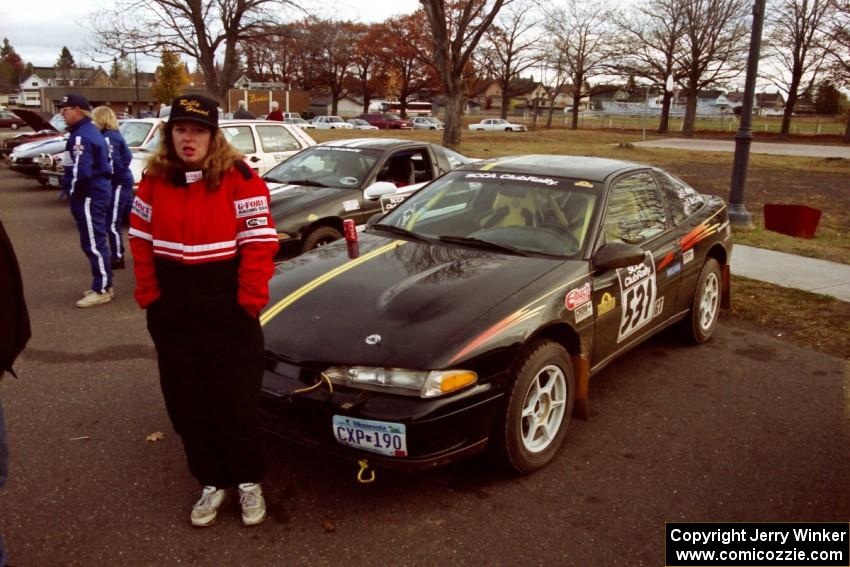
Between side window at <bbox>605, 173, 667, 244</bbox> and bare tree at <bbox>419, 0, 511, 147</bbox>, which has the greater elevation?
bare tree at <bbox>419, 0, 511, 147</bbox>

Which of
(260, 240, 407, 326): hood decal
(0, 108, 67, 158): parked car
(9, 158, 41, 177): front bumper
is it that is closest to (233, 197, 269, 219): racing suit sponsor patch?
(260, 240, 407, 326): hood decal

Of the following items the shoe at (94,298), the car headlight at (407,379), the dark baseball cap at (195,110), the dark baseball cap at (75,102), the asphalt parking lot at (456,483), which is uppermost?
the dark baseball cap at (75,102)

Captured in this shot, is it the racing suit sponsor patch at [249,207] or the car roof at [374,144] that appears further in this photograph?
the car roof at [374,144]

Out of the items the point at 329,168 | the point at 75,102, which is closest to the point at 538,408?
the point at 329,168

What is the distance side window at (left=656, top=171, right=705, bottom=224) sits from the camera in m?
5.13

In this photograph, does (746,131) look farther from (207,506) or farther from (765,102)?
(765,102)

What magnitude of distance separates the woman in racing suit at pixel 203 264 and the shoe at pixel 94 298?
4038 millimetres

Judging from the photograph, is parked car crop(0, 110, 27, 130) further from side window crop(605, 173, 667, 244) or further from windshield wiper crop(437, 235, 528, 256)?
side window crop(605, 173, 667, 244)

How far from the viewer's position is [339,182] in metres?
7.63

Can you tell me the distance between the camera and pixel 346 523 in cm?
306

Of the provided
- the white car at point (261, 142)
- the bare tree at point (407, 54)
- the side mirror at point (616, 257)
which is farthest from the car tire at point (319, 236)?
the bare tree at point (407, 54)

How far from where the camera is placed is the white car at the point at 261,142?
34.5 feet

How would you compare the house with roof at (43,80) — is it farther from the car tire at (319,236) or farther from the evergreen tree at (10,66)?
the car tire at (319,236)

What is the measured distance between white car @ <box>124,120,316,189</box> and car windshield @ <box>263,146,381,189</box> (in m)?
2.16
